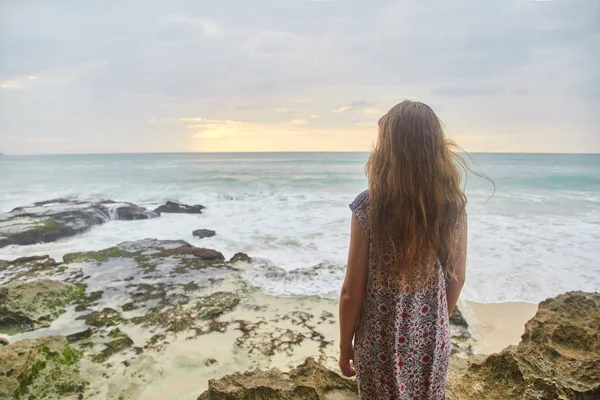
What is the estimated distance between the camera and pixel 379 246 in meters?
1.56

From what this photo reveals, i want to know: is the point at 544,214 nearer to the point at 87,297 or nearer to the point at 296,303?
the point at 296,303

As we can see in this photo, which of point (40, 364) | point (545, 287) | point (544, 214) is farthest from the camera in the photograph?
point (544, 214)

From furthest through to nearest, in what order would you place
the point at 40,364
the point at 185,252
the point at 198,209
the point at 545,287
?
1. the point at 198,209
2. the point at 185,252
3. the point at 545,287
4. the point at 40,364

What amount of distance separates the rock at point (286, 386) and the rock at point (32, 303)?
3.94 meters

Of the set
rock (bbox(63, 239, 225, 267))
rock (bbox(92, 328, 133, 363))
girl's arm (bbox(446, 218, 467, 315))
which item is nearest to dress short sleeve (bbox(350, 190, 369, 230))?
girl's arm (bbox(446, 218, 467, 315))

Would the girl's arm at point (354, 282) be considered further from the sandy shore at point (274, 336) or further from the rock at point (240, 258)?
the rock at point (240, 258)

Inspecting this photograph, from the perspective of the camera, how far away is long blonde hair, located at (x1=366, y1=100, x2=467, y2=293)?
147cm

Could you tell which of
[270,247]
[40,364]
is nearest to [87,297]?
[40,364]

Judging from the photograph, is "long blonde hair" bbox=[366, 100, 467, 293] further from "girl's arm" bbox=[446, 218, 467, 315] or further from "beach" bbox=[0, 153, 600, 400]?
"beach" bbox=[0, 153, 600, 400]

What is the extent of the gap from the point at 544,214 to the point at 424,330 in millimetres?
16253

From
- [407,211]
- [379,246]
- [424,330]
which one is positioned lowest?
[424,330]

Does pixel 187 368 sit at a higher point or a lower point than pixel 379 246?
lower

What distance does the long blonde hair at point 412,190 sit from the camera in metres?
1.47

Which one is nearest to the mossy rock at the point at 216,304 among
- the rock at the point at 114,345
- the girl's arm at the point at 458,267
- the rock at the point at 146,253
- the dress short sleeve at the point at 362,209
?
the rock at the point at 114,345
